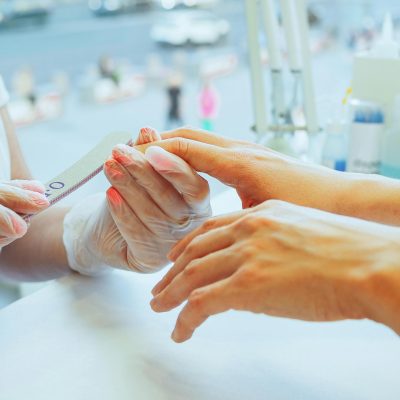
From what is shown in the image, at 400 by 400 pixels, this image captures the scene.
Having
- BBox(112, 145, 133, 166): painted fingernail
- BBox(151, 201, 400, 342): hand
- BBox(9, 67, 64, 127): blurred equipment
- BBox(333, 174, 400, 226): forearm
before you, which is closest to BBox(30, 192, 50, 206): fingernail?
BBox(112, 145, 133, 166): painted fingernail

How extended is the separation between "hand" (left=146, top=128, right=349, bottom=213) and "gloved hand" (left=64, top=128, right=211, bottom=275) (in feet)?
0.12

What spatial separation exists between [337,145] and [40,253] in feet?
2.32

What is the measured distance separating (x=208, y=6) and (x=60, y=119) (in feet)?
4.44

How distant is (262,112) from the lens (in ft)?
4.24

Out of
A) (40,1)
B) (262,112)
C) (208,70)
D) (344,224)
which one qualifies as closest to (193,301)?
(344,224)

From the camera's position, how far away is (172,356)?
68 centimetres

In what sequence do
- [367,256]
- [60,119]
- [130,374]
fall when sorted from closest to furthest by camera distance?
1. [367,256]
2. [130,374]
3. [60,119]

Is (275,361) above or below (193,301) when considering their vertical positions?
below

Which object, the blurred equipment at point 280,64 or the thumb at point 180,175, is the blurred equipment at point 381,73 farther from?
the thumb at point 180,175

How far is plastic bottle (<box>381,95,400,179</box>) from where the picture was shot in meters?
1.13

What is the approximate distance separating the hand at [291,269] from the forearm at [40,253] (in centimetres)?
39

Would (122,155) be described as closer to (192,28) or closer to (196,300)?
(196,300)

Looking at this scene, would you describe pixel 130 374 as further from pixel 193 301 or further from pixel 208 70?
pixel 208 70

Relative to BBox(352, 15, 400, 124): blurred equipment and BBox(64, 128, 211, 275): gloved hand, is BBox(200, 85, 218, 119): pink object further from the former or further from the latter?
BBox(64, 128, 211, 275): gloved hand
